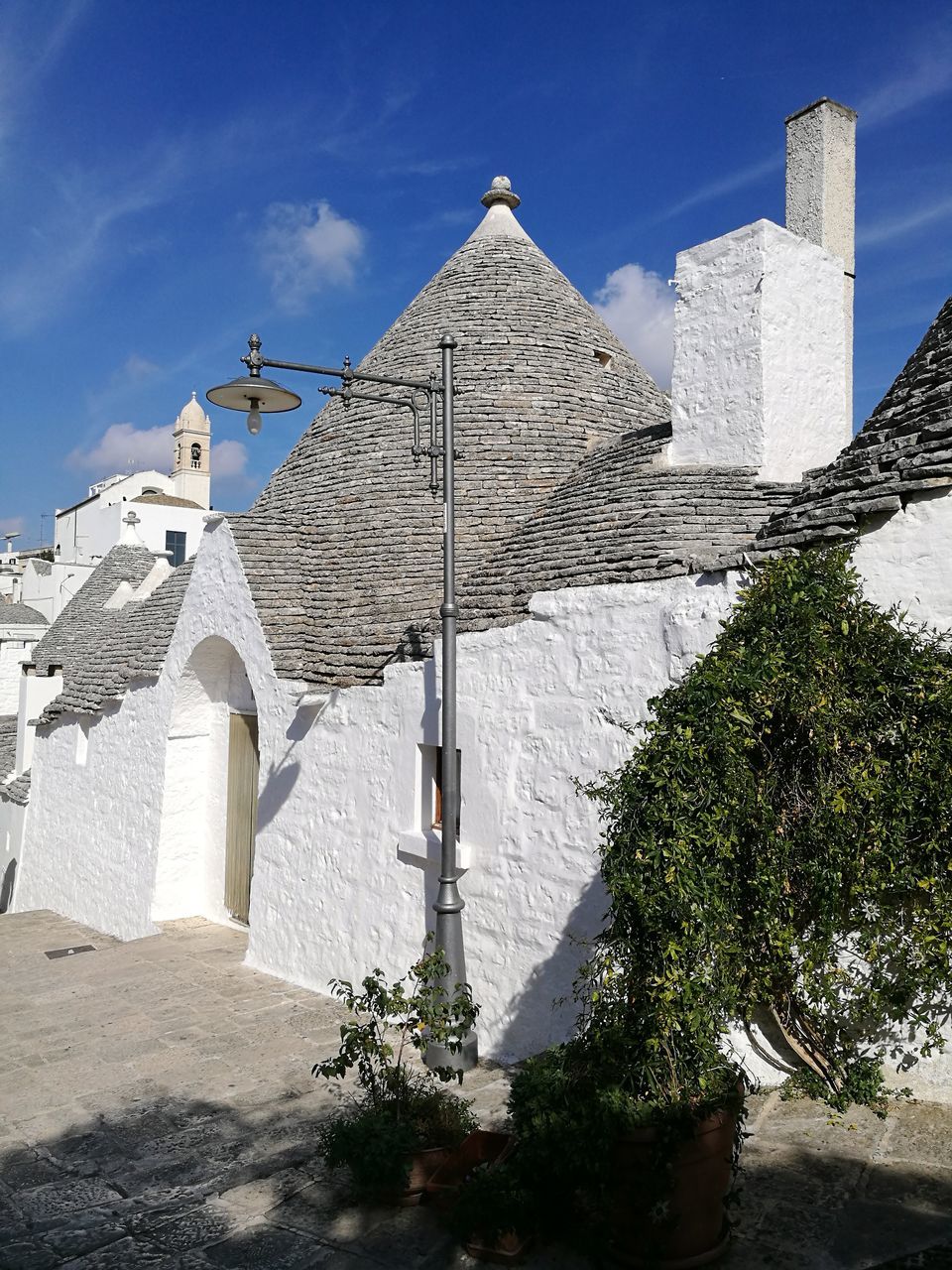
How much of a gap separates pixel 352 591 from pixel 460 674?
9.04 ft

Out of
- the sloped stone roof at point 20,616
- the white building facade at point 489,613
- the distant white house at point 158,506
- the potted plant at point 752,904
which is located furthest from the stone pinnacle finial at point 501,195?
the distant white house at point 158,506

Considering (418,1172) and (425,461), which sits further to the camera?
(425,461)

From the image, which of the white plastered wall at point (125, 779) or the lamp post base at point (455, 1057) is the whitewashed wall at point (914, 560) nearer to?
the lamp post base at point (455, 1057)

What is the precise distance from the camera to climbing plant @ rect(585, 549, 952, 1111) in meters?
4.29

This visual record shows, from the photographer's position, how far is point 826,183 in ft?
31.2

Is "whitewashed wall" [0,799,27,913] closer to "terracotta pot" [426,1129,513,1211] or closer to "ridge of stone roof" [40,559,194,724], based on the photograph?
"ridge of stone roof" [40,559,194,724]

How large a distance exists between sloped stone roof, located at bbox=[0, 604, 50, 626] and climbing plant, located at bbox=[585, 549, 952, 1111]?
95.9 ft

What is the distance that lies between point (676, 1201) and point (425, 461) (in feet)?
30.4

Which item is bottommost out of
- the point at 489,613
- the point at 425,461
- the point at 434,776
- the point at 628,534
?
the point at 434,776

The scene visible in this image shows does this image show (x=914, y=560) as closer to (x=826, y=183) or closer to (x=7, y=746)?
(x=826, y=183)

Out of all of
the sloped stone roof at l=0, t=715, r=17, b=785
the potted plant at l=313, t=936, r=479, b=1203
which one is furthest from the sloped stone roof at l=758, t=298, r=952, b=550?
the sloped stone roof at l=0, t=715, r=17, b=785

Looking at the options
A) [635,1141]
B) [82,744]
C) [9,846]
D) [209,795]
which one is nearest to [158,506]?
[9,846]

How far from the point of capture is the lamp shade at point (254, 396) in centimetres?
660

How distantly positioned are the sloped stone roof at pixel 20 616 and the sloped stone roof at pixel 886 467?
A: 2873 centimetres
